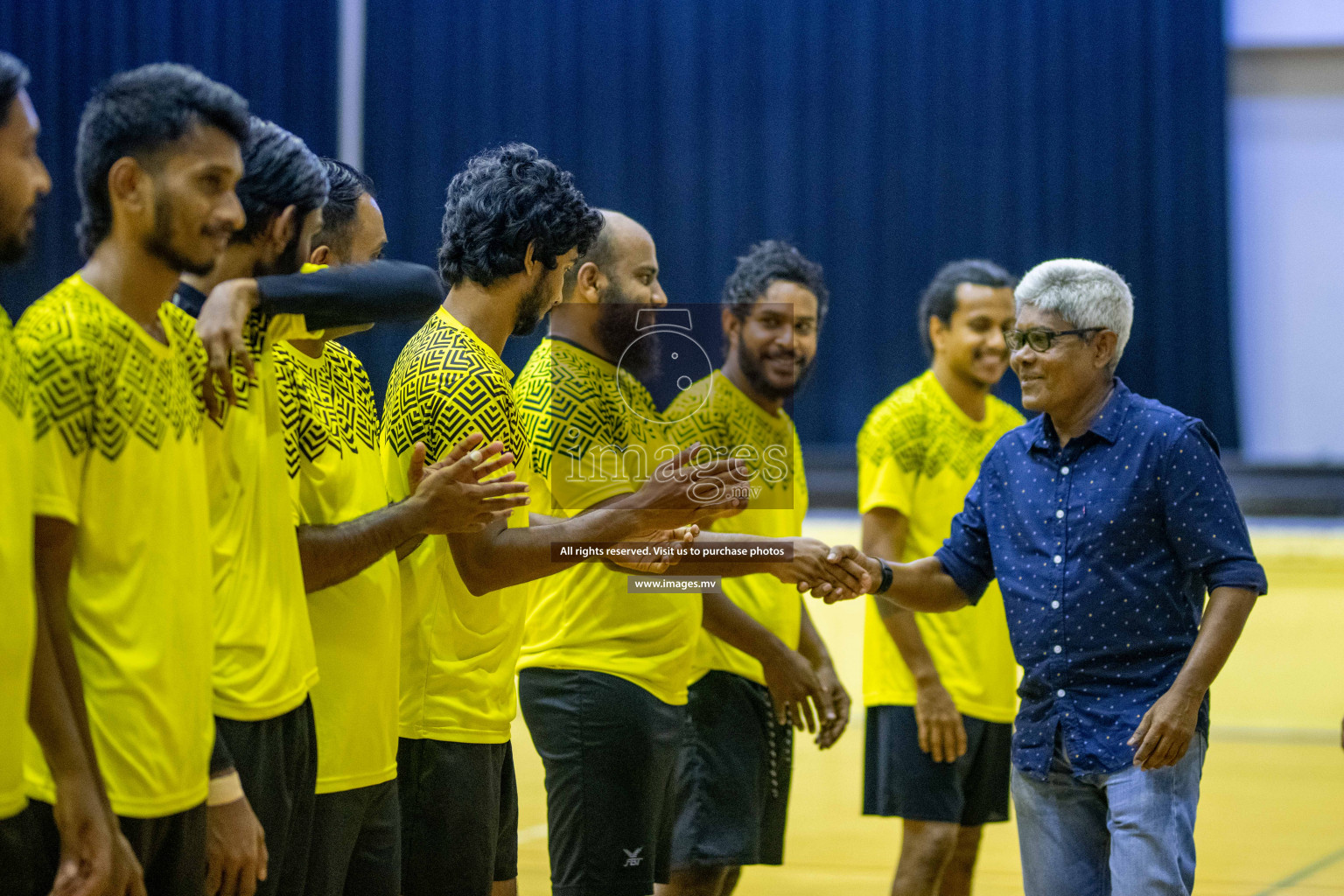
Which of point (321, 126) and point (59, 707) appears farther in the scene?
point (321, 126)

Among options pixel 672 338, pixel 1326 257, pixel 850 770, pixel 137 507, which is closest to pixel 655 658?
pixel 672 338

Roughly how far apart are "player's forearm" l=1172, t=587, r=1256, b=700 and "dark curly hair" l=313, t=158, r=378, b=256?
1.65m

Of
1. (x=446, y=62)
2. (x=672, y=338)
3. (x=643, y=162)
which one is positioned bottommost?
(x=672, y=338)

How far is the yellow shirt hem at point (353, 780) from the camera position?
221cm

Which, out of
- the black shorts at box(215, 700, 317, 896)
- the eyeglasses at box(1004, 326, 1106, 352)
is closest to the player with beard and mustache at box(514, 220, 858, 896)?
the eyeglasses at box(1004, 326, 1106, 352)

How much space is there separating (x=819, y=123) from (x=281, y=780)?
6944 millimetres

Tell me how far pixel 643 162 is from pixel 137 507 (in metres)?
7.02

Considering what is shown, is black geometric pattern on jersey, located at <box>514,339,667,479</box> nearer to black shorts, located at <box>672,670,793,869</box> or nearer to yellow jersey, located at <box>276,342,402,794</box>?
yellow jersey, located at <box>276,342,402,794</box>

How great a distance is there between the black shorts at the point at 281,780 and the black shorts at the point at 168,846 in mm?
178

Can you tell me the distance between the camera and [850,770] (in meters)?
6.61

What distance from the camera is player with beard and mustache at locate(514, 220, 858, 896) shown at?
2.65 meters

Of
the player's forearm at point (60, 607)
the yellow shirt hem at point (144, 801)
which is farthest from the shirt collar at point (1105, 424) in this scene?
the player's forearm at point (60, 607)

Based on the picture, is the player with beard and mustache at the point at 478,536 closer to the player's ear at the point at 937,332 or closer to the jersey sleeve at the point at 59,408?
the jersey sleeve at the point at 59,408

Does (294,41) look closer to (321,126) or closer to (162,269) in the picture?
(321,126)
